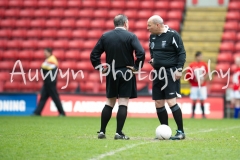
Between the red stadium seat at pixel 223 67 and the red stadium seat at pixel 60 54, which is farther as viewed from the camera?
the red stadium seat at pixel 60 54

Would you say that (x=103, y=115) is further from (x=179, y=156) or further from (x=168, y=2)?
(x=168, y=2)

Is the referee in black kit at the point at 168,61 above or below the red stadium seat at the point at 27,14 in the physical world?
below

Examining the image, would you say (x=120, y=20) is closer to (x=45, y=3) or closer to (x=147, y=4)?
(x=147, y=4)

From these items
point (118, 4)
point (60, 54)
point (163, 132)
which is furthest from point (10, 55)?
point (163, 132)

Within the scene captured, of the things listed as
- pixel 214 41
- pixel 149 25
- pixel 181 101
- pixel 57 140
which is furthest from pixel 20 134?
pixel 214 41

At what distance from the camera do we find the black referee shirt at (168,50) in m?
9.77

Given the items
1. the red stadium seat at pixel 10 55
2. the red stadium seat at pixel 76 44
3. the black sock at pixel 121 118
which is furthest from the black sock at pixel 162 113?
the red stadium seat at pixel 10 55

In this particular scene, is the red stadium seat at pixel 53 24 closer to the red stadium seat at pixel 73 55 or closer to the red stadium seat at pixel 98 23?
the red stadium seat at pixel 98 23

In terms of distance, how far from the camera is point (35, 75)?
20391 millimetres

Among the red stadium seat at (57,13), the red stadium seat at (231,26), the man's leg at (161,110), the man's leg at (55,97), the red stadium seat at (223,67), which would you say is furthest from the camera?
the red stadium seat at (57,13)

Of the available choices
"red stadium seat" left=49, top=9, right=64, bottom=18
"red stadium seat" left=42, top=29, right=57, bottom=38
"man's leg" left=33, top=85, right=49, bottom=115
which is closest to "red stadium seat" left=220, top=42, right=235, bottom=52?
"red stadium seat" left=42, top=29, right=57, bottom=38

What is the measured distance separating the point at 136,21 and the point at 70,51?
2.90 metres

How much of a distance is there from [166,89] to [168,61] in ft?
1.53

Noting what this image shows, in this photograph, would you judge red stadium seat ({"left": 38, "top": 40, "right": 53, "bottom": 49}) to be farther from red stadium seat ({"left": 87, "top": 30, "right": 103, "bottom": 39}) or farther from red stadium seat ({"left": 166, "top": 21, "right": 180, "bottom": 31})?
red stadium seat ({"left": 166, "top": 21, "right": 180, "bottom": 31})
